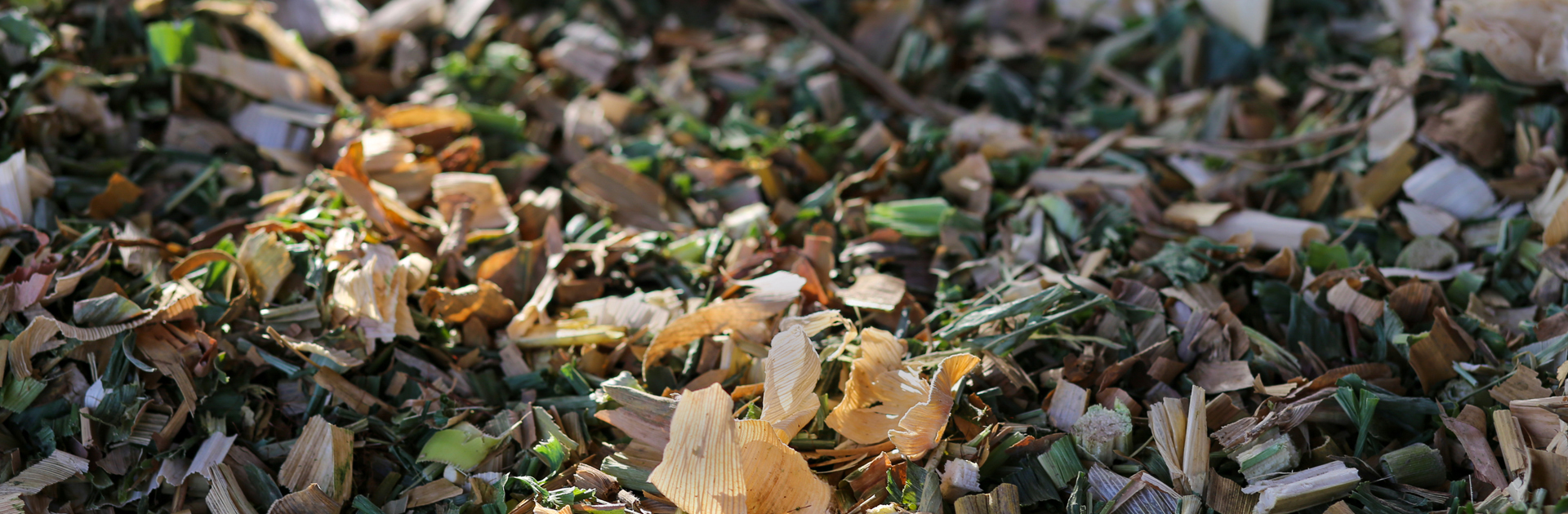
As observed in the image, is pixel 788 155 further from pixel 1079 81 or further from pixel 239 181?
pixel 239 181

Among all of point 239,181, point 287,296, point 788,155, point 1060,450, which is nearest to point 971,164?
point 788,155

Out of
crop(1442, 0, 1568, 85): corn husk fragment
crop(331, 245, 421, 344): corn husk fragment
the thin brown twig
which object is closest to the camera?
crop(331, 245, 421, 344): corn husk fragment

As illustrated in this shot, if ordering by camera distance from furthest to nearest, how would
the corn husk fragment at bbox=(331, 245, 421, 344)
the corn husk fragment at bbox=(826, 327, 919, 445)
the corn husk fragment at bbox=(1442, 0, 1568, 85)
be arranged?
the corn husk fragment at bbox=(1442, 0, 1568, 85) → the corn husk fragment at bbox=(331, 245, 421, 344) → the corn husk fragment at bbox=(826, 327, 919, 445)

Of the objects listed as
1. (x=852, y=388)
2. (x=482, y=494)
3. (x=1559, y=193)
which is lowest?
(x=482, y=494)

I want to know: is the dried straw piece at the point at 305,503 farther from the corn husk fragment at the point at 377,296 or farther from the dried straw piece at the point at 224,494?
the corn husk fragment at the point at 377,296

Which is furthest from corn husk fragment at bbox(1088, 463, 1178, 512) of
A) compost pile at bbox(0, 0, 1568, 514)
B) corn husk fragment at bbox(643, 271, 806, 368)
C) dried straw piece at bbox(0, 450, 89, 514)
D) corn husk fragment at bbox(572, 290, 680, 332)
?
dried straw piece at bbox(0, 450, 89, 514)

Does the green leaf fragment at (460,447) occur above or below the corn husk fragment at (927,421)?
below

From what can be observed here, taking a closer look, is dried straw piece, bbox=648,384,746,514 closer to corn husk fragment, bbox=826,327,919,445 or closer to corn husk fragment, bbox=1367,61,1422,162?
corn husk fragment, bbox=826,327,919,445

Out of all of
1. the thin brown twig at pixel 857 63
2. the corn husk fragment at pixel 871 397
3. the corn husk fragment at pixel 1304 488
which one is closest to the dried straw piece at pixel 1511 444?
the corn husk fragment at pixel 1304 488
